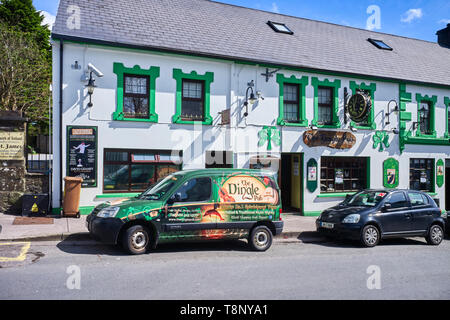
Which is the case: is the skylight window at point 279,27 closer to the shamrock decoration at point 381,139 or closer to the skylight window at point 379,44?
the skylight window at point 379,44

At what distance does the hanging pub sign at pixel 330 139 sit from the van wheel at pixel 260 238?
268 inches

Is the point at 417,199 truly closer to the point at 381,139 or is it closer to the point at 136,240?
the point at 381,139

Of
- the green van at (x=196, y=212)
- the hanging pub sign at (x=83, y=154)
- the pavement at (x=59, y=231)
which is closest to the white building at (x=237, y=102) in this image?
the hanging pub sign at (x=83, y=154)

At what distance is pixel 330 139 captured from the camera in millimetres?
15125

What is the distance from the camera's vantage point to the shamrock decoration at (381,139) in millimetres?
16047

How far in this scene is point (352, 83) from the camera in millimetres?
15719

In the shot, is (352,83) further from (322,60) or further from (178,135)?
(178,135)

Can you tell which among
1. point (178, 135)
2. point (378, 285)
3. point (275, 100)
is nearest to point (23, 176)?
point (178, 135)

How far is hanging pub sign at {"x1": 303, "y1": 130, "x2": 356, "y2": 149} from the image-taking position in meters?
14.8

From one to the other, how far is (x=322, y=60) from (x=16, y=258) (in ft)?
43.7

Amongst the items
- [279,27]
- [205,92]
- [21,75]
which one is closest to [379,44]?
[279,27]

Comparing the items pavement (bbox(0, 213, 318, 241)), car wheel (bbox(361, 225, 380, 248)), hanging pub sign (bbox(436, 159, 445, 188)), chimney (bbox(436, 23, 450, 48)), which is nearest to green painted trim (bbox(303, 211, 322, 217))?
pavement (bbox(0, 213, 318, 241))

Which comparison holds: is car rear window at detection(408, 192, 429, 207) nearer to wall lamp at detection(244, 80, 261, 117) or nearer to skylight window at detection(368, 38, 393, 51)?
wall lamp at detection(244, 80, 261, 117)

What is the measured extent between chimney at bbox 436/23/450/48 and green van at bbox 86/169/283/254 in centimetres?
2042
